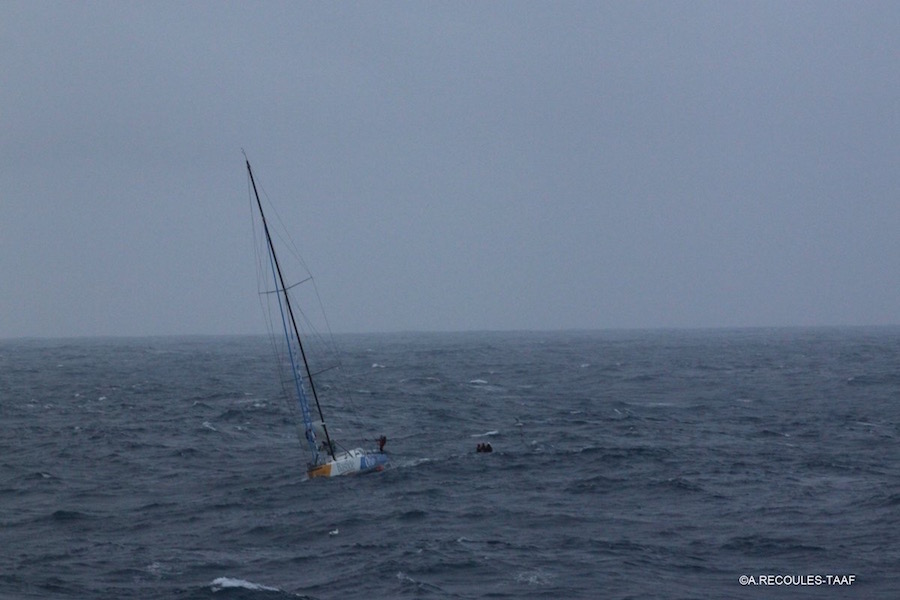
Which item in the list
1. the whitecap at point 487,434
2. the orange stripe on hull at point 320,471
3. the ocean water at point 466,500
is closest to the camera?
the ocean water at point 466,500

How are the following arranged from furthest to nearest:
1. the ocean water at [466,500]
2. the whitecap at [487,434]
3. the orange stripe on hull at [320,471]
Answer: the whitecap at [487,434] → the orange stripe on hull at [320,471] → the ocean water at [466,500]

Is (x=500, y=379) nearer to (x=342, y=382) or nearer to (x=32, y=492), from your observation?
(x=342, y=382)

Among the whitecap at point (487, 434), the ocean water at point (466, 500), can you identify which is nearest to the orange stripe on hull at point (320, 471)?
the ocean water at point (466, 500)

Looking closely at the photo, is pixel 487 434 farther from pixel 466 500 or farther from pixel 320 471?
pixel 466 500

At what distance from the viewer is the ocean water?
25.2 meters

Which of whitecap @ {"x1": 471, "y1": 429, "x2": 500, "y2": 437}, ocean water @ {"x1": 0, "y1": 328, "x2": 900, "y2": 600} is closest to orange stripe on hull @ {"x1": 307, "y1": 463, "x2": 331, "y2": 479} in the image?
ocean water @ {"x1": 0, "y1": 328, "x2": 900, "y2": 600}

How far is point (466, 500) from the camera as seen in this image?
35.2 m

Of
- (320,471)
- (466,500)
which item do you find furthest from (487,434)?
(466,500)

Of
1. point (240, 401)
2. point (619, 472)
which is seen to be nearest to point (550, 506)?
point (619, 472)

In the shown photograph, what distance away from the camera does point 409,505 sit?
34.5 m

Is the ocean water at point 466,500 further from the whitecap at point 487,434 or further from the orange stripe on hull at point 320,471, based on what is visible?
the orange stripe on hull at point 320,471

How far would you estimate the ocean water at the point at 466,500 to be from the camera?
82.5 feet

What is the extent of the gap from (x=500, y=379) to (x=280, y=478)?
54.7 m

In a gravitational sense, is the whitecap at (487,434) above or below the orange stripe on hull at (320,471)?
above
